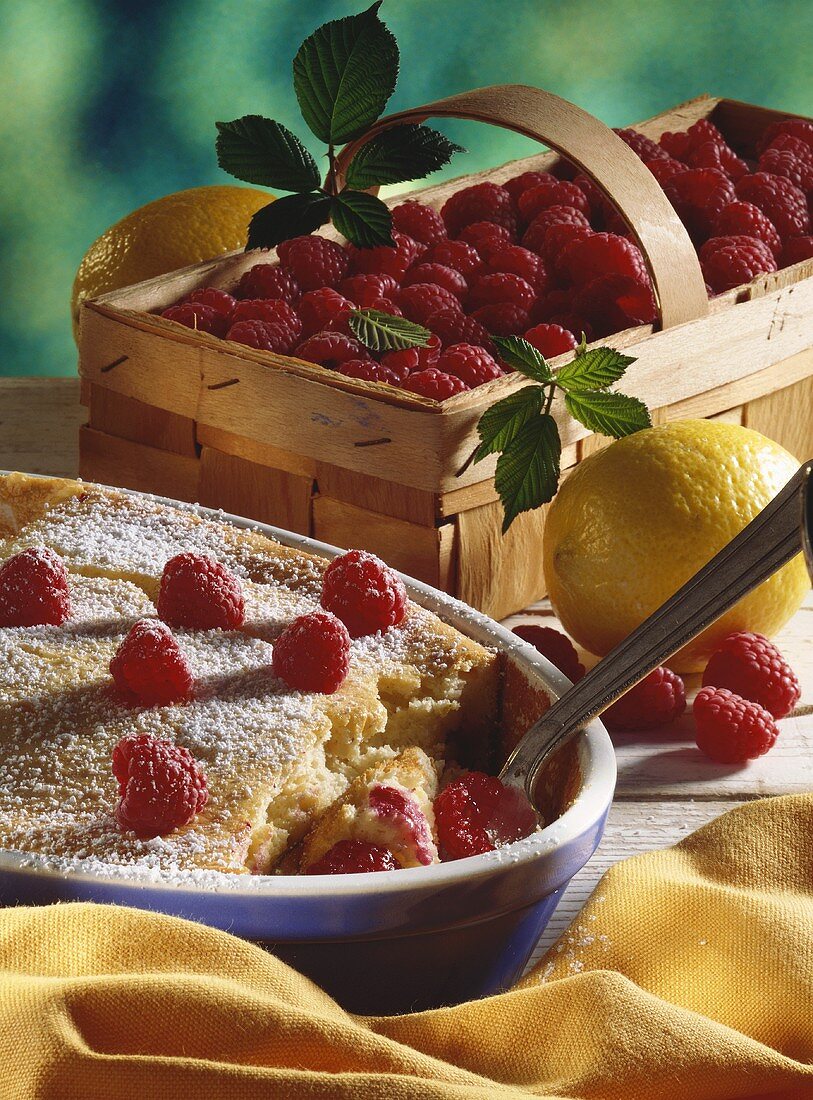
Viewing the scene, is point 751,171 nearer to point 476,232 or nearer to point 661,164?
point 661,164

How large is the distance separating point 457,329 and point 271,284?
27 cm

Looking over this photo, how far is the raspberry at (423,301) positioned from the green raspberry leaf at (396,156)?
147 millimetres

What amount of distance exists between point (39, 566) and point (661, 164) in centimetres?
139

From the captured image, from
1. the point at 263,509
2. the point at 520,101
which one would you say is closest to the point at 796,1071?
the point at 263,509

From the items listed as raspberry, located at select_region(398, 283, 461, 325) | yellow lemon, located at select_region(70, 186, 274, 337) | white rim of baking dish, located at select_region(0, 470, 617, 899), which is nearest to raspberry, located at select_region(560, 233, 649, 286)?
raspberry, located at select_region(398, 283, 461, 325)

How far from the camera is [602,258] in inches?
75.5

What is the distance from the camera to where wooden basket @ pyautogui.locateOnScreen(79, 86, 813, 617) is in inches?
62.9

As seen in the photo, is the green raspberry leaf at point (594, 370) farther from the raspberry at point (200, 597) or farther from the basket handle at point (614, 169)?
the raspberry at point (200, 597)

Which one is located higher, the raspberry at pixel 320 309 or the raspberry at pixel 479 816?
the raspberry at pixel 320 309

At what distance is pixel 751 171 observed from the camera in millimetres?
2529

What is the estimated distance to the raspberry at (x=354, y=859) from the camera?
106cm

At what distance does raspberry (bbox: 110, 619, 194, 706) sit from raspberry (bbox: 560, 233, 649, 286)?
0.94m

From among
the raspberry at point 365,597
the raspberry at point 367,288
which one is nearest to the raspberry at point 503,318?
the raspberry at point 367,288

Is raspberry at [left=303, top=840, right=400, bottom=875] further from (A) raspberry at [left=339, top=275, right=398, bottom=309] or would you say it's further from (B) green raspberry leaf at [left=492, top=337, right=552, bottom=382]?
(A) raspberry at [left=339, top=275, right=398, bottom=309]
